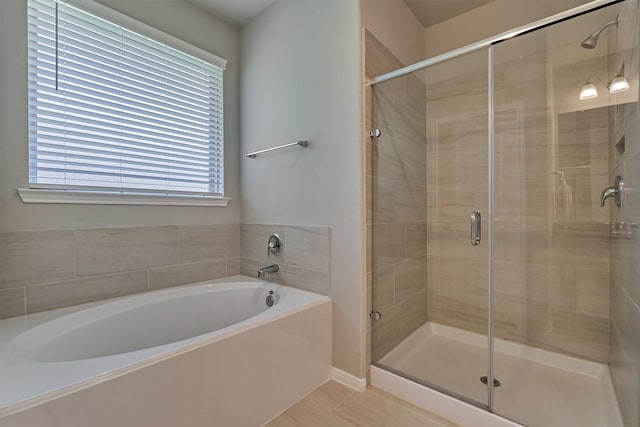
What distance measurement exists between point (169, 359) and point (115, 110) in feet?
5.02

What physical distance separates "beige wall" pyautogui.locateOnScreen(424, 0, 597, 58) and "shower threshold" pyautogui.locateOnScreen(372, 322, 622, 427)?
7.24ft

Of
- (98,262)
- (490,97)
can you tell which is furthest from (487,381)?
(98,262)

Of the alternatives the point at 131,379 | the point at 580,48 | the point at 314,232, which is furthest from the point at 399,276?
the point at 580,48

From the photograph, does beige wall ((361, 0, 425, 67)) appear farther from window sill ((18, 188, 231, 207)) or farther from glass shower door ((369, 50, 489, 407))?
window sill ((18, 188, 231, 207))

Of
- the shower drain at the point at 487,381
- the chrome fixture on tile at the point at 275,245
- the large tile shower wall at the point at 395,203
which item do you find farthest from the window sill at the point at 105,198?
the shower drain at the point at 487,381

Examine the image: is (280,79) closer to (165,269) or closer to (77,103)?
(77,103)

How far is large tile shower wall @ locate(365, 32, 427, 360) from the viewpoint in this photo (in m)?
1.70

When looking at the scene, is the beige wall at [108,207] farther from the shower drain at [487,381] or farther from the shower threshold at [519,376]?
the shower drain at [487,381]

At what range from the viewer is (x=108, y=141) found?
172 cm

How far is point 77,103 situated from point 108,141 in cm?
23

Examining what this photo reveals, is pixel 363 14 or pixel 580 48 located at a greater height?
pixel 363 14

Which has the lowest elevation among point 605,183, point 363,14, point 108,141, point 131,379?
point 131,379

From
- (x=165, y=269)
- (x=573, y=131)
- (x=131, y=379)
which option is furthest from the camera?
(x=165, y=269)

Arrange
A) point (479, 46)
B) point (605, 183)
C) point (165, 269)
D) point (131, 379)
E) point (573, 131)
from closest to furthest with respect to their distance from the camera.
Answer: point (131, 379)
point (479, 46)
point (605, 183)
point (573, 131)
point (165, 269)
